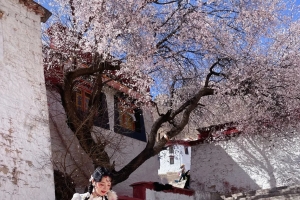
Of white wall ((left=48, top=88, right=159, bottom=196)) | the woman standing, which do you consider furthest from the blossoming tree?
the woman standing

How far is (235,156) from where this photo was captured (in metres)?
14.6

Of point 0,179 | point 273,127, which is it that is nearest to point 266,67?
point 273,127

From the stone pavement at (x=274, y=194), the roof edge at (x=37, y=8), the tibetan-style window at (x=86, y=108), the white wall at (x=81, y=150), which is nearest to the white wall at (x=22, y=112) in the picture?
the roof edge at (x=37, y=8)

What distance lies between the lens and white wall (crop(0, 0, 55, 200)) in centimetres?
720

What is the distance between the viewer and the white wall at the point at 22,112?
7.20m

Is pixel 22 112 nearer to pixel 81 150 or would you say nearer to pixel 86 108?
pixel 81 150

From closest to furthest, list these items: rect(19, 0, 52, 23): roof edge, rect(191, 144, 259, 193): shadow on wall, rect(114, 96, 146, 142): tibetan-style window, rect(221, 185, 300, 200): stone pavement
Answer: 1. rect(19, 0, 52, 23): roof edge
2. rect(221, 185, 300, 200): stone pavement
3. rect(114, 96, 146, 142): tibetan-style window
4. rect(191, 144, 259, 193): shadow on wall

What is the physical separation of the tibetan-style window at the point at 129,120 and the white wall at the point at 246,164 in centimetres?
232

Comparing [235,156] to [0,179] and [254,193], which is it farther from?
[0,179]

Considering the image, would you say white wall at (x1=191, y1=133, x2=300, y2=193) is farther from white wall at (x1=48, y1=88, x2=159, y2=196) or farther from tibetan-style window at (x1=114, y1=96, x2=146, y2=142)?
tibetan-style window at (x1=114, y1=96, x2=146, y2=142)

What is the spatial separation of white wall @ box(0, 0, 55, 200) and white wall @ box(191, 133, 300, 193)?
318 inches

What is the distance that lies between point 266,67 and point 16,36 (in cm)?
628

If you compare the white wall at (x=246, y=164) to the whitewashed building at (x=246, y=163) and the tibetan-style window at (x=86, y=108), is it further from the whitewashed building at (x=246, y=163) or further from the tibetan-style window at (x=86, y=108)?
the tibetan-style window at (x=86, y=108)

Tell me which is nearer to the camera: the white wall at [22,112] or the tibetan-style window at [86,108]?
the white wall at [22,112]
